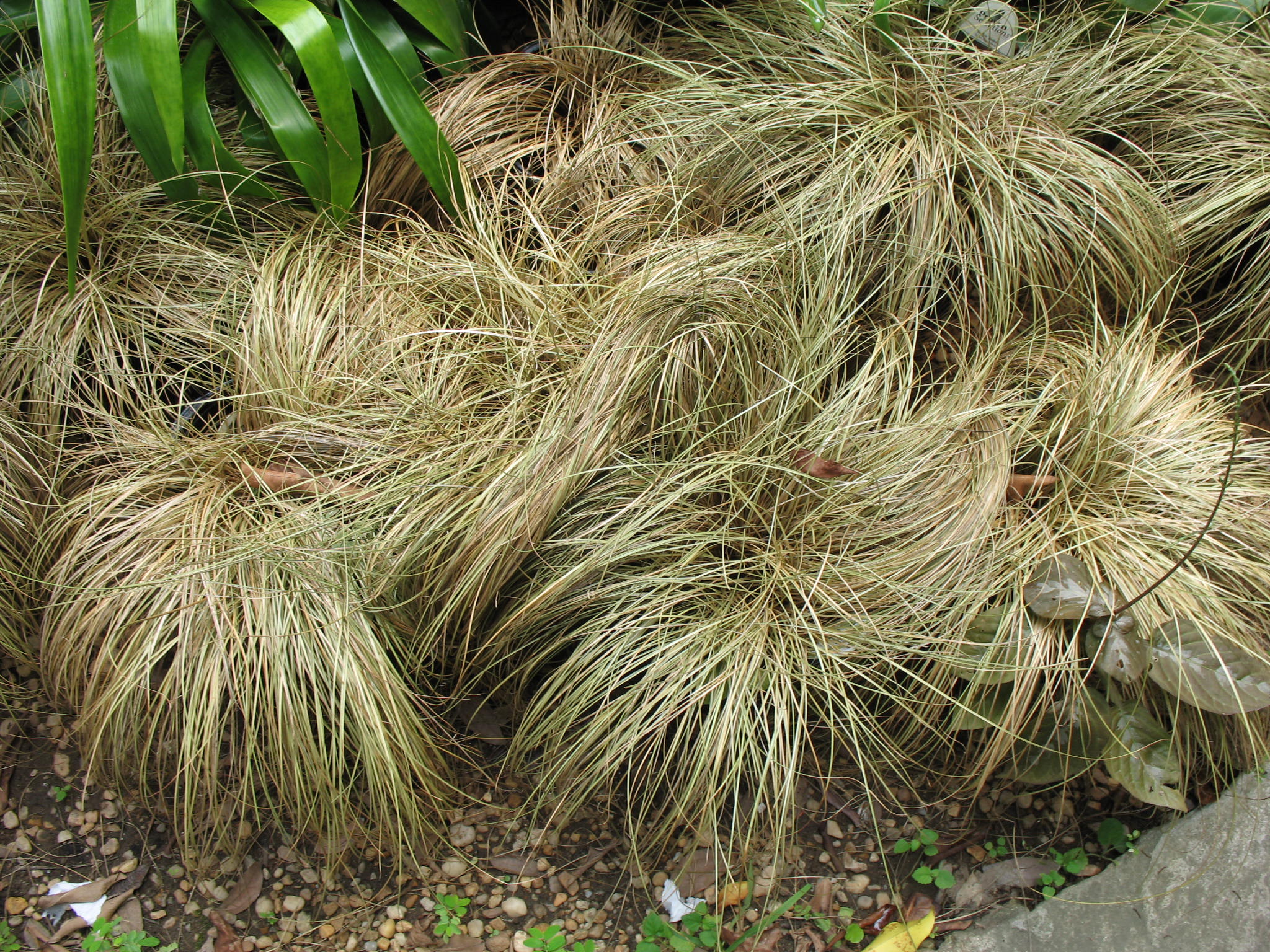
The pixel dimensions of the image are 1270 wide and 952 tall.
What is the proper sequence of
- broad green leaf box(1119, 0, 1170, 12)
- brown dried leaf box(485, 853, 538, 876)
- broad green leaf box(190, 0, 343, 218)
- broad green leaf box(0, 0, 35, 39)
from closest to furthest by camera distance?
1. brown dried leaf box(485, 853, 538, 876)
2. broad green leaf box(190, 0, 343, 218)
3. broad green leaf box(0, 0, 35, 39)
4. broad green leaf box(1119, 0, 1170, 12)

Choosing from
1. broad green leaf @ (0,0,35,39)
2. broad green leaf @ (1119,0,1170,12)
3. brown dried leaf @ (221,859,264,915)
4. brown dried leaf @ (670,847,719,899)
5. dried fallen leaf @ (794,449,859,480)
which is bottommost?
brown dried leaf @ (670,847,719,899)

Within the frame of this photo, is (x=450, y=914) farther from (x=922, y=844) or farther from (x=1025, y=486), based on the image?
(x=1025, y=486)

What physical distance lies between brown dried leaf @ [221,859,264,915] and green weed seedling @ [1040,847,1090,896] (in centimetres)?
125

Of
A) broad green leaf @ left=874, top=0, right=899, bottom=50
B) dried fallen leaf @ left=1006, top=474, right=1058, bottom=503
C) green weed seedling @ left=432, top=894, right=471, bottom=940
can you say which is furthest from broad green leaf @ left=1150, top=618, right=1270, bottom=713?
broad green leaf @ left=874, top=0, right=899, bottom=50

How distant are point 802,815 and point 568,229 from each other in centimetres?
120

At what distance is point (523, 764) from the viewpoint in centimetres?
154

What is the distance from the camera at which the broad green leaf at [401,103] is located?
68.7 inches

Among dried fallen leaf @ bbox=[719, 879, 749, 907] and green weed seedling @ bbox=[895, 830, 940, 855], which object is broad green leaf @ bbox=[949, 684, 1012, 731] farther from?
dried fallen leaf @ bbox=[719, 879, 749, 907]

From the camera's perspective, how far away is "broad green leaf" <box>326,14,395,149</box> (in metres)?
1.79

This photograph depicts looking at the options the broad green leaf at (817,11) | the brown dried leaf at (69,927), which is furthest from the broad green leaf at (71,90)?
the broad green leaf at (817,11)

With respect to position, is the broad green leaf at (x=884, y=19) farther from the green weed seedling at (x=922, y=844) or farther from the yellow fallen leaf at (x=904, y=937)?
the yellow fallen leaf at (x=904, y=937)

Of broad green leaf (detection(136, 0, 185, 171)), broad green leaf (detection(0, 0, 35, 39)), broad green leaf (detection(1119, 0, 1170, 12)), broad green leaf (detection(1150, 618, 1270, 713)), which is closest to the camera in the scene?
broad green leaf (detection(1150, 618, 1270, 713))

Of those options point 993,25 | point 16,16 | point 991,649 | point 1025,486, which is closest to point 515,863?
point 991,649

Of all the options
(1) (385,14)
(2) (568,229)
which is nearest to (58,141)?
(1) (385,14)
